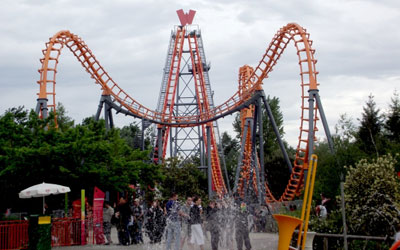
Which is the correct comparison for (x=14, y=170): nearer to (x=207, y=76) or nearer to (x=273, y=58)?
(x=273, y=58)

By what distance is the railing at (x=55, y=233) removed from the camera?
1595 cm

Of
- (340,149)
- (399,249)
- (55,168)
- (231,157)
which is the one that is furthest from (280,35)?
(231,157)

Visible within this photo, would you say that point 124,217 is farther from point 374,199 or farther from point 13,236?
point 374,199

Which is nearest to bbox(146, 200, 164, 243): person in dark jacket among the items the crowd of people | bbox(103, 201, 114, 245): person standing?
the crowd of people

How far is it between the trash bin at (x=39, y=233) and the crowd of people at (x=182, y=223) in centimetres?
281

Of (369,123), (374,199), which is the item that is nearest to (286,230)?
(374,199)

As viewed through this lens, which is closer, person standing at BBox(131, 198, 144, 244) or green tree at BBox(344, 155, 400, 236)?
green tree at BBox(344, 155, 400, 236)

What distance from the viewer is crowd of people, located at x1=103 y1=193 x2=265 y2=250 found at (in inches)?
539

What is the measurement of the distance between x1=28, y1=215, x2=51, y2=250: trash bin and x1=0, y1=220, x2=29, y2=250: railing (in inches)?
74.2

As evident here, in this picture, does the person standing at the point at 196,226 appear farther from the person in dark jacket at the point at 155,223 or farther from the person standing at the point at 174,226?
the person in dark jacket at the point at 155,223

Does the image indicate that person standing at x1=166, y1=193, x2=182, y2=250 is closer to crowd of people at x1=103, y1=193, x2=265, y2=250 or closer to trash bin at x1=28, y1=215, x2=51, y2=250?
crowd of people at x1=103, y1=193, x2=265, y2=250

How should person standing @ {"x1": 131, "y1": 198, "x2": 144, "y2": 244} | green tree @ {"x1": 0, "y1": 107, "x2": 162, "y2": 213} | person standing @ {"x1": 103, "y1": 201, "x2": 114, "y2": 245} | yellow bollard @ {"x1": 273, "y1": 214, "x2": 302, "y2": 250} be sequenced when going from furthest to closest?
green tree @ {"x1": 0, "y1": 107, "x2": 162, "y2": 213} → person standing @ {"x1": 103, "y1": 201, "x2": 114, "y2": 245} → person standing @ {"x1": 131, "y1": 198, "x2": 144, "y2": 244} → yellow bollard @ {"x1": 273, "y1": 214, "x2": 302, "y2": 250}

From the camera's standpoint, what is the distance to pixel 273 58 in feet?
95.9

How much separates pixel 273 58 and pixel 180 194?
9937 millimetres
